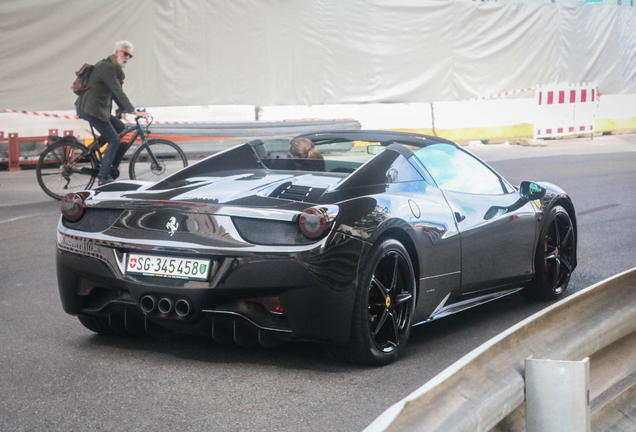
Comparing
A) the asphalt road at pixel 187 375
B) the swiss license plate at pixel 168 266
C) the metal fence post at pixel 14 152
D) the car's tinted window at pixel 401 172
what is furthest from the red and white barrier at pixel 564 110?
the swiss license plate at pixel 168 266

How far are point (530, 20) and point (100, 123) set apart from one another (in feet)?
49.3

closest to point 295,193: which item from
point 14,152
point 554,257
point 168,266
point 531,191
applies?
point 168,266

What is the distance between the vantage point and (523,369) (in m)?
2.55

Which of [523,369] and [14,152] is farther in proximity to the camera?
[14,152]

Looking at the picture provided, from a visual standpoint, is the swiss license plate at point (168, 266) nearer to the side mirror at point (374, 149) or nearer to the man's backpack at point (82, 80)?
the side mirror at point (374, 149)

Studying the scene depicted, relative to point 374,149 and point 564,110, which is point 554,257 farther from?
point 564,110

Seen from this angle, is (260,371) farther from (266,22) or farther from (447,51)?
(447,51)

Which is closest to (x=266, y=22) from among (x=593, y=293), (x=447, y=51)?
(x=447, y=51)

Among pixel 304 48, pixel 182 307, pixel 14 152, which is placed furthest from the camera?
pixel 304 48

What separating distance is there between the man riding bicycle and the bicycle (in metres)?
0.15

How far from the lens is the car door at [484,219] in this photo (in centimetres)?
530

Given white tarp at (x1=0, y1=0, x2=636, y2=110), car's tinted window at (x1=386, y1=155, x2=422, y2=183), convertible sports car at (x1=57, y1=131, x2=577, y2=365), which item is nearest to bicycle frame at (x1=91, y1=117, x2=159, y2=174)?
white tarp at (x1=0, y1=0, x2=636, y2=110)

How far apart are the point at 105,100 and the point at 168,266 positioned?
24.8ft

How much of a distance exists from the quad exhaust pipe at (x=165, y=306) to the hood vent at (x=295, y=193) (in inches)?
28.8
